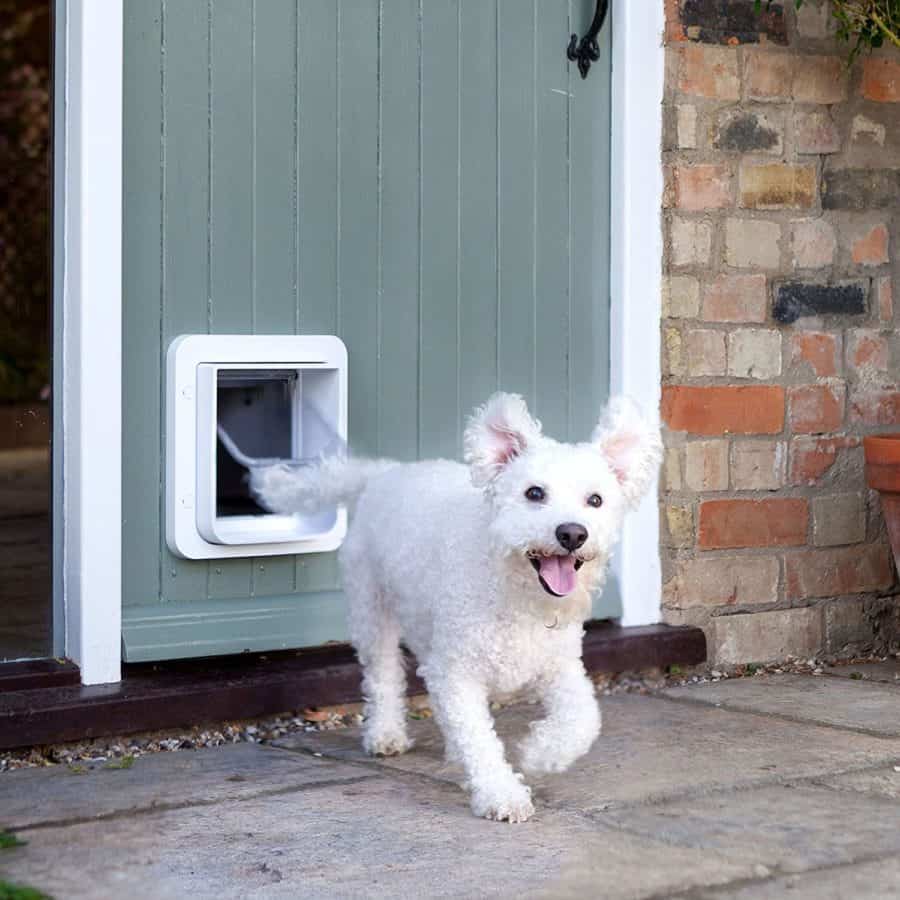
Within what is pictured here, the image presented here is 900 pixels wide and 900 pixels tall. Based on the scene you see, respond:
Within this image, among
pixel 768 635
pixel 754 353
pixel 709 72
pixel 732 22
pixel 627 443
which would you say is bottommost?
pixel 768 635

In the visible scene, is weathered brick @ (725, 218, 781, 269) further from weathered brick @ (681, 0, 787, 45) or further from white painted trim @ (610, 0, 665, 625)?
weathered brick @ (681, 0, 787, 45)

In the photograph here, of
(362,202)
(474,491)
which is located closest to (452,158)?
(362,202)

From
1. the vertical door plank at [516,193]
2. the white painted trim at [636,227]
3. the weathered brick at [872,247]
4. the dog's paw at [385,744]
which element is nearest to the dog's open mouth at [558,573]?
the dog's paw at [385,744]

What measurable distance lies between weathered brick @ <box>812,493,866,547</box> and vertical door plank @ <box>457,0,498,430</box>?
127 cm

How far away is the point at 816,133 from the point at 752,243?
1.51ft

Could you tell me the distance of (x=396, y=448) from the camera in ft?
16.4

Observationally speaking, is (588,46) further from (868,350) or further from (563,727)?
(563,727)

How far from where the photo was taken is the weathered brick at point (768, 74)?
17.9ft

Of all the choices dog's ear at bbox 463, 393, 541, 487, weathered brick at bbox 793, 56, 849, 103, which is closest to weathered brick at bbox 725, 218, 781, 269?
weathered brick at bbox 793, 56, 849, 103

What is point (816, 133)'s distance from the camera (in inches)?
220

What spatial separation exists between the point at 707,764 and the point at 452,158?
6.38ft

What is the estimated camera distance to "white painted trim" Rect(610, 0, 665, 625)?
17.4 ft

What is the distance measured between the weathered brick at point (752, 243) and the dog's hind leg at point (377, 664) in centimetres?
184

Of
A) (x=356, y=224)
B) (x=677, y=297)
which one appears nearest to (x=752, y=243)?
(x=677, y=297)
